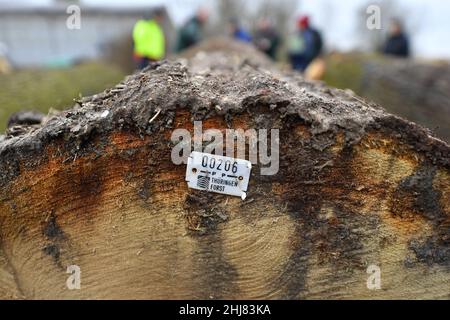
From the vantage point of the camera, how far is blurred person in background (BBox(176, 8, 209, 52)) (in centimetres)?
1095

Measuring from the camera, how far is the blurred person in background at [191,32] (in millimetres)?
10945

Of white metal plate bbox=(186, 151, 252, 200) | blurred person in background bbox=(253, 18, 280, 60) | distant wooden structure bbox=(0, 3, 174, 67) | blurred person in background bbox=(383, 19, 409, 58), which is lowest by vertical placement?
distant wooden structure bbox=(0, 3, 174, 67)

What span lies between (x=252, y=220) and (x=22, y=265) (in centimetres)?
109

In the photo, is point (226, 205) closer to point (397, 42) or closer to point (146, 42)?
point (146, 42)

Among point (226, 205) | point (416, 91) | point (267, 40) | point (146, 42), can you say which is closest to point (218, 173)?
point (226, 205)

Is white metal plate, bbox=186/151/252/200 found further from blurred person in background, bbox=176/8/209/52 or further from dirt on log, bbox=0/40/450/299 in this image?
blurred person in background, bbox=176/8/209/52

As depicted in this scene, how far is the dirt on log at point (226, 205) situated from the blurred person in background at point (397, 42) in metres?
9.74

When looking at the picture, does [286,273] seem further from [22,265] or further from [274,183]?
[22,265]

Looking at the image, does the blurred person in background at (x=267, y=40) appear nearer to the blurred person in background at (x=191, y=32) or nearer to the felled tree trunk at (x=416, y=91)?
the blurred person in background at (x=191, y=32)

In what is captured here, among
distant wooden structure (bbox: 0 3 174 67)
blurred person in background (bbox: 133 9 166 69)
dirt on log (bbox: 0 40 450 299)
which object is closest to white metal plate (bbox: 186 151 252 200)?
dirt on log (bbox: 0 40 450 299)

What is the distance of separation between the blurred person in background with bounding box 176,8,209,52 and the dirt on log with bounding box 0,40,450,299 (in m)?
8.76

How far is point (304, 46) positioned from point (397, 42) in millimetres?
2407

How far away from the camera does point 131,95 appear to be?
2.38 m
